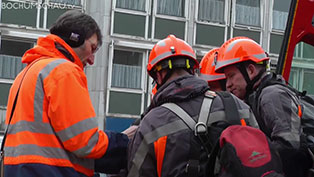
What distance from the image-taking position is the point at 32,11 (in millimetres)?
22422

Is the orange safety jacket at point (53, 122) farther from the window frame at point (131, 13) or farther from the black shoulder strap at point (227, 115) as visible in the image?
the window frame at point (131, 13)

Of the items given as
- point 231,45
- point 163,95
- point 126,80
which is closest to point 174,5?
point 126,80

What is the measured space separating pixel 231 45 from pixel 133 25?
18601 millimetres

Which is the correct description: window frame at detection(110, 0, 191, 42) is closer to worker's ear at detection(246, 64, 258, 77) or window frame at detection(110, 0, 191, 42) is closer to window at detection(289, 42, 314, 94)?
window at detection(289, 42, 314, 94)

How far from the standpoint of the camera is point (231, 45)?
550 cm

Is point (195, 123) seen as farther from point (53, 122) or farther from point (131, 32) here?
point (131, 32)

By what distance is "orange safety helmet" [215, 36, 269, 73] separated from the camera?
17.3ft

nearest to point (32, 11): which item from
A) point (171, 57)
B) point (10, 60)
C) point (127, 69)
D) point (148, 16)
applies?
point (10, 60)

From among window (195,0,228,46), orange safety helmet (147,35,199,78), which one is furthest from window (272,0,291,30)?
orange safety helmet (147,35,199,78)

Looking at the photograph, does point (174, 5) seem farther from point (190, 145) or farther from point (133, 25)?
point (190, 145)

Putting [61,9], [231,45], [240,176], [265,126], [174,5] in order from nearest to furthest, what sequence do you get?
[240,176] < [265,126] < [231,45] < [61,9] < [174,5]

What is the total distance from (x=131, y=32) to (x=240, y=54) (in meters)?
18.7

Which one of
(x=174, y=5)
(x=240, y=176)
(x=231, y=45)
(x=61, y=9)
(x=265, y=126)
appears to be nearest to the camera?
(x=240, y=176)

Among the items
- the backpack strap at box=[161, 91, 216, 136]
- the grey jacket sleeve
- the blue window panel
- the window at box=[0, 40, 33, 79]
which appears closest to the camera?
the backpack strap at box=[161, 91, 216, 136]
